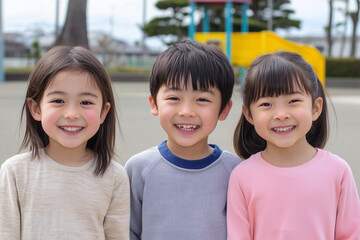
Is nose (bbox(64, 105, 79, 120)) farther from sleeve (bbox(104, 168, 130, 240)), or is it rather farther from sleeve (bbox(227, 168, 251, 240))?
sleeve (bbox(227, 168, 251, 240))

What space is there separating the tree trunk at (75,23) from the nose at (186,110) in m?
12.3

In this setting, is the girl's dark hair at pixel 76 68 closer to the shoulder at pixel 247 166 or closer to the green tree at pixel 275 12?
the shoulder at pixel 247 166

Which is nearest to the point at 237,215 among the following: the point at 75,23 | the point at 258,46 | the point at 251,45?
the point at 75,23

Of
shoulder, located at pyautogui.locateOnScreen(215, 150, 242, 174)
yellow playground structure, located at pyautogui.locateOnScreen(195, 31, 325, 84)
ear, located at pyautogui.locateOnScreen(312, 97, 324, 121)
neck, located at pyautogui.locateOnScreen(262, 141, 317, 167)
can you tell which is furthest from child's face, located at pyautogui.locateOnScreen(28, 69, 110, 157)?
yellow playground structure, located at pyautogui.locateOnScreen(195, 31, 325, 84)

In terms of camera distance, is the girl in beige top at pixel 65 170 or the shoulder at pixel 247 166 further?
the shoulder at pixel 247 166

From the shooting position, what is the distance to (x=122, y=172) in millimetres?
1947

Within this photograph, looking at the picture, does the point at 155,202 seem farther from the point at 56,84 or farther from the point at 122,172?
the point at 56,84

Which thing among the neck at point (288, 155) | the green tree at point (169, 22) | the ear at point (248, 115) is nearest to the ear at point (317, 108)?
the neck at point (288, 155)

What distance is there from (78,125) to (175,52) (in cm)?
48

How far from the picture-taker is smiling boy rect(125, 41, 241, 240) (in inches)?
77.2

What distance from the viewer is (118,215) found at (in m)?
1.92

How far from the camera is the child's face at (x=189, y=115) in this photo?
6.38 ft

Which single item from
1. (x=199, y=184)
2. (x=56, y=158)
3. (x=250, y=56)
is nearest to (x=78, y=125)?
(x=56, y=158)

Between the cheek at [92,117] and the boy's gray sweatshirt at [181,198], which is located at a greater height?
the cheek at [92,117]
